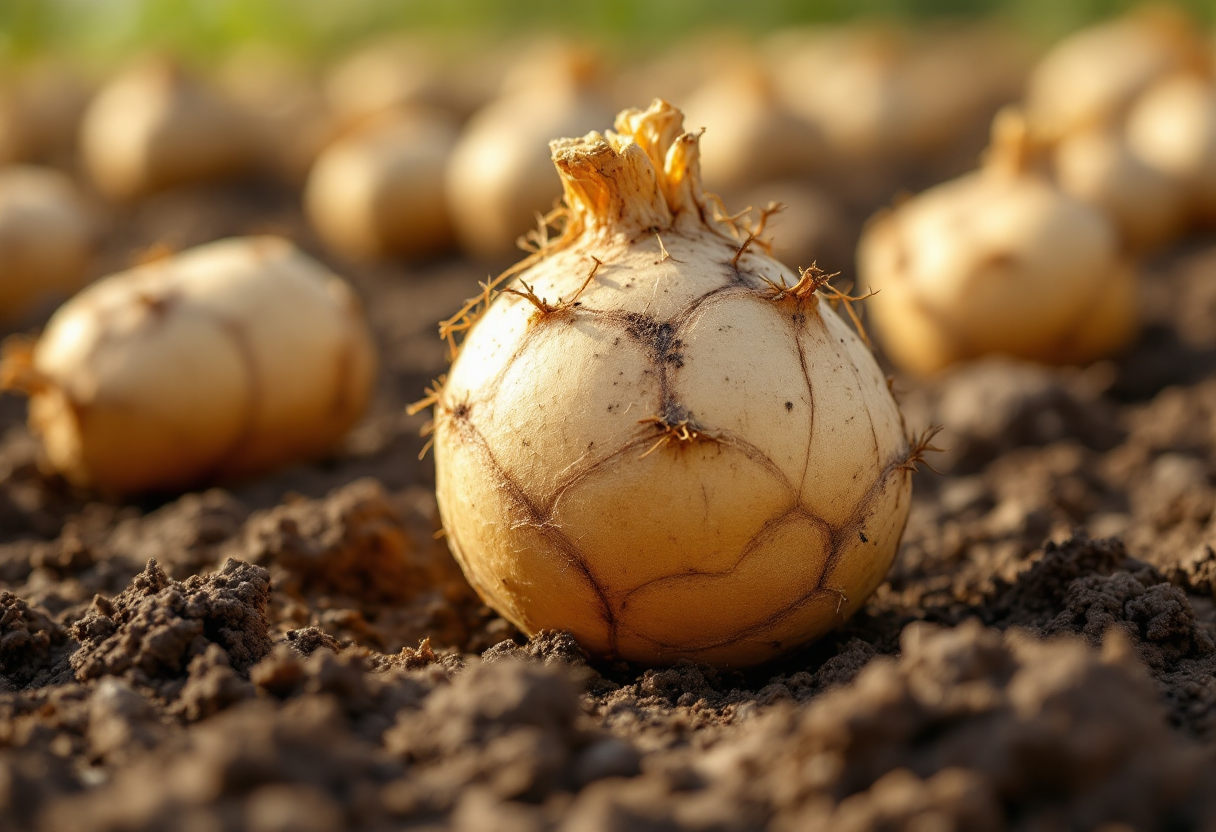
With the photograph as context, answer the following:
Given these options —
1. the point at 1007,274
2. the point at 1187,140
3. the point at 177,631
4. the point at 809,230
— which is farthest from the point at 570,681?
the point at 1187,140

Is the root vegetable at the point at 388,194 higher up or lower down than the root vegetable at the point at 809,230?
higher up

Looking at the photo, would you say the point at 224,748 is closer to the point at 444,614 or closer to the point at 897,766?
the point at 897,766

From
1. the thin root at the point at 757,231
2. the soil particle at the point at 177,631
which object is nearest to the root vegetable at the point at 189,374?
the soil particle at the point at 177,631

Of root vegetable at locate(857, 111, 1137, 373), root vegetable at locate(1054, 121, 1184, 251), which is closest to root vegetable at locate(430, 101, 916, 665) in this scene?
root vegetable at locate(857, 111, 1137, 373)

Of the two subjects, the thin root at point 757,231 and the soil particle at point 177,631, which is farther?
the thin root at point 757,231

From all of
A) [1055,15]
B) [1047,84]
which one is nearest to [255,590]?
[1047,84]

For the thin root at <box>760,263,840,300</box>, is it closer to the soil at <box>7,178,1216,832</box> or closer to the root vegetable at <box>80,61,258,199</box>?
the soil at <box>7,178,1216,832</box>

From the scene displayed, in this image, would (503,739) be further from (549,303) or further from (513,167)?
(513,167)

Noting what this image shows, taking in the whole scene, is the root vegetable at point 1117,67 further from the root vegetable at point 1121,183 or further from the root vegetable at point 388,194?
the root vegetable at point 388,194
